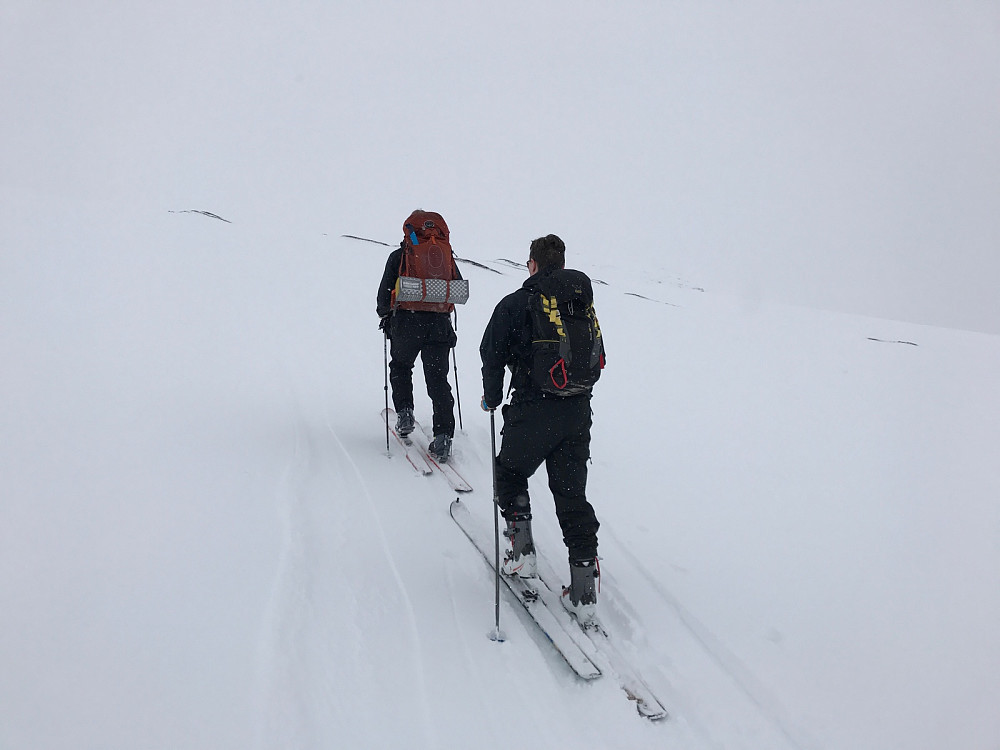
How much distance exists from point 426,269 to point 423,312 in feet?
1.80

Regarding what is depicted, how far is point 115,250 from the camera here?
13547 millimetres

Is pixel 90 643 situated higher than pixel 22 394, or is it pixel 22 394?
pixel 22 394

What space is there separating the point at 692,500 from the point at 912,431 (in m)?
5.60

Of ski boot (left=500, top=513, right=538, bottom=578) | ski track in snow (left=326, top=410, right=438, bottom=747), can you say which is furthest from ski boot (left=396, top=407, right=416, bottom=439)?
ski boot (left=500, top=513, right=538, bottom=578)

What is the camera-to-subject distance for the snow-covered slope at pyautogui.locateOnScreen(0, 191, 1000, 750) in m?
2.79

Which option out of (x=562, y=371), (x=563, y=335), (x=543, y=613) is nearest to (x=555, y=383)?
(x=562, y=371)

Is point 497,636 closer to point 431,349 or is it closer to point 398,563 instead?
point 398,563

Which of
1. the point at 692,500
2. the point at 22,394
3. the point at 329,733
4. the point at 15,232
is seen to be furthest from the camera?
the point at 15,232

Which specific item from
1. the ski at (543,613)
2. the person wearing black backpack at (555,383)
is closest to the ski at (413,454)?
the ski at (543,613)

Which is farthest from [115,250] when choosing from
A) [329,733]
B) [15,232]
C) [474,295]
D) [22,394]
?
[329,733]

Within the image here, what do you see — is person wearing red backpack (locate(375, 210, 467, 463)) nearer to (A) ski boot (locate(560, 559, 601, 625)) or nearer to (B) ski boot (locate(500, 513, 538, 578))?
(B) ski boot (locate(500, 513, 538, 578))

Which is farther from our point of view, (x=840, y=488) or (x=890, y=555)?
(x=840, y=488)

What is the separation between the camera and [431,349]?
252 inches

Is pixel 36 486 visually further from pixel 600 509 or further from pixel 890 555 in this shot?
pixel 890 555
